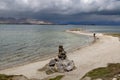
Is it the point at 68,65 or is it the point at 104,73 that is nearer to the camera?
the point at 104,73

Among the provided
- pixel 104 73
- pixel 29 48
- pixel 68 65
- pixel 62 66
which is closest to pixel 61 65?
pixel 62 66

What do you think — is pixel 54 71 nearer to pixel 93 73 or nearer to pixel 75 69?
pixel 75 69

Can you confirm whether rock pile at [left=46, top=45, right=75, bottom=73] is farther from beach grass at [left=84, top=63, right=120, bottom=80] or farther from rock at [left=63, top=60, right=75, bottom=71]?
beach grass at [left=84, top=63, right=120, bottom=80]

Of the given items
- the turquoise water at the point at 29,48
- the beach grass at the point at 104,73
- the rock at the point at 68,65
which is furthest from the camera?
the turquoise water at the point at 29,48

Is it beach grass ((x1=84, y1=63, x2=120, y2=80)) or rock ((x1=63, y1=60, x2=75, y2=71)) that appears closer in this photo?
beach grass ((x1=84, y1=63, x2=120, y2=80))

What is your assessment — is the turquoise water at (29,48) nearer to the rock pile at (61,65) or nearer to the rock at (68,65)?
the rock pile at (61,65)

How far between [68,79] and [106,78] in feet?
19.2

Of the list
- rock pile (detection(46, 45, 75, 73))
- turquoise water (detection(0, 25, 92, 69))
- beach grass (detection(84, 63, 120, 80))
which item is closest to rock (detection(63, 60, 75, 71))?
rock pile (detection(46, 45, 75, 73))

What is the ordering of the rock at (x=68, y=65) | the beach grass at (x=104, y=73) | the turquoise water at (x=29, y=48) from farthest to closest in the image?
the turquoise water at (x=29, y=48) → the rock at (x=68, y=65) → the beach grass at (x=104, y=73)

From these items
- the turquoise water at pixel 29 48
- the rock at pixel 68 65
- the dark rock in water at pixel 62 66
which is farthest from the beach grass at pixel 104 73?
Answer: the turquoise water at pixel 29 48

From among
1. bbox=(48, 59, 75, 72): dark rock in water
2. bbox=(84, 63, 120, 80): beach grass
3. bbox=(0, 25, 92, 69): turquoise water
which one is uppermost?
bbox=(84, 63, 120, 80): beach grass

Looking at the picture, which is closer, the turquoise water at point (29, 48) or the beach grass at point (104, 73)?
the beach grass at point (104, 73)

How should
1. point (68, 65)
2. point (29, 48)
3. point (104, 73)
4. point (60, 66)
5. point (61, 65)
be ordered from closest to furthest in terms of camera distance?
point (104, 73), point (60, 66), point (61, 65), point (68, 65), point (29, 48)

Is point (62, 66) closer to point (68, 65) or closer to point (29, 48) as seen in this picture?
point (68, 65)
